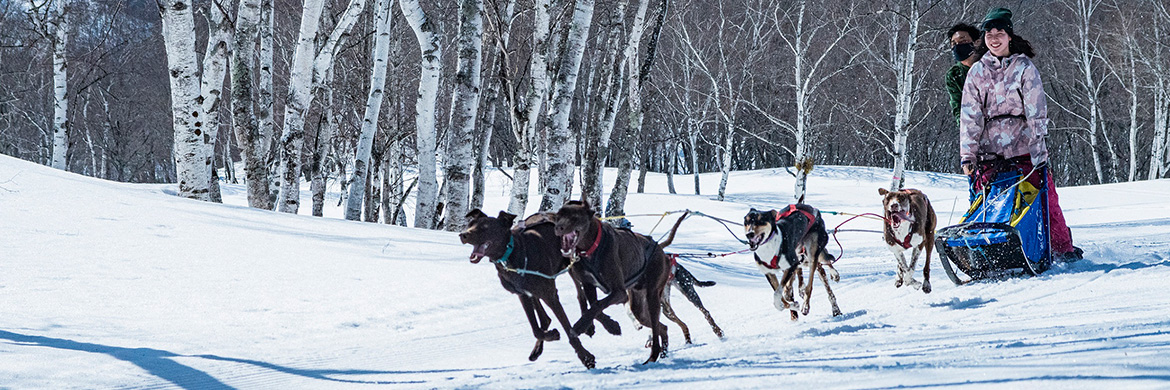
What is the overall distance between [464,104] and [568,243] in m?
6.19

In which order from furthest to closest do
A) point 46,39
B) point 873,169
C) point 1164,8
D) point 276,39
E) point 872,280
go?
1. point 873,169
2. point 1164,8
3. point 276,39
4. point 46,39
5. point 872,280

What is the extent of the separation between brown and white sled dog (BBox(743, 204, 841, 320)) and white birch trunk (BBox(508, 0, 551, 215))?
247 inches

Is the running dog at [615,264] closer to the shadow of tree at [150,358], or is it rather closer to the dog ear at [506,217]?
the dog ear at [506,217]

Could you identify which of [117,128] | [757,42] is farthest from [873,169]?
[117,128]

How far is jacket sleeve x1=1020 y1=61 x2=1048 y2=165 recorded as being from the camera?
594cm

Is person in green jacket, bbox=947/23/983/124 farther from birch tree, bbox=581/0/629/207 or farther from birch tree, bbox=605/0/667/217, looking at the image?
birch tree, bbox=605/0/667/217

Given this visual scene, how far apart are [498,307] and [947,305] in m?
3.23

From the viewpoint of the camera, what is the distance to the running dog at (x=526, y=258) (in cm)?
367

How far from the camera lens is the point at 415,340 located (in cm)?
521

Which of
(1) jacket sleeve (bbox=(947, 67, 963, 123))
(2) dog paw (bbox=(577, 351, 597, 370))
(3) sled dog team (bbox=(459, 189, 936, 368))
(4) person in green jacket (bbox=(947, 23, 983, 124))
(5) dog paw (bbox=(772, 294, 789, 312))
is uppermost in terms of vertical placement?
(4) person in green jacket (bbox=(947, 23, 983, 124))

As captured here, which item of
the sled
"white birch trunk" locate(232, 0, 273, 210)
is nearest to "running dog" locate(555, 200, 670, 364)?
the sled

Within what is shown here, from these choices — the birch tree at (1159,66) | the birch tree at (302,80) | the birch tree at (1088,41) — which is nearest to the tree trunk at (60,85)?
the birch tree at (302,80)

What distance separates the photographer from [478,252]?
11.6 ft

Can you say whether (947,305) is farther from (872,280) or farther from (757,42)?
(757,42)
